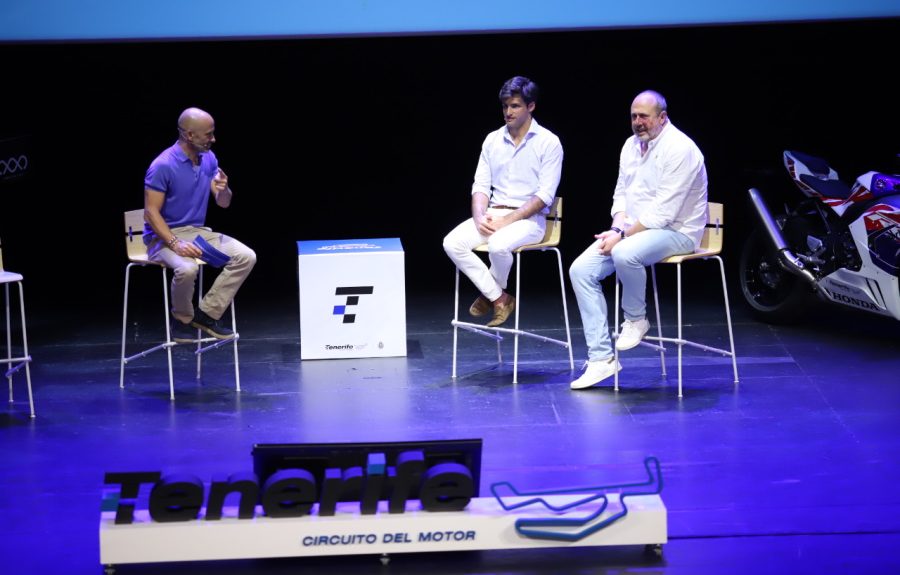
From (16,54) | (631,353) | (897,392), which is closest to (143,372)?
(631,353)

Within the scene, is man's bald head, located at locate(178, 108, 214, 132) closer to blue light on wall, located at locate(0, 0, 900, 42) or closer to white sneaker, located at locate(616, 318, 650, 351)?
blue light on wall, located at locate(0, 0, 900, 42)

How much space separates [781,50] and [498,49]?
71.7 inches

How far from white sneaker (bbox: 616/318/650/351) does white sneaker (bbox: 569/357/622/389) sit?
88 mm

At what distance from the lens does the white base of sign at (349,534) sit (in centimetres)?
381

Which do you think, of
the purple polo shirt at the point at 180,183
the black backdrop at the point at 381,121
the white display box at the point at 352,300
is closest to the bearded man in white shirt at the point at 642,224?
the white display box at the point at 352,300

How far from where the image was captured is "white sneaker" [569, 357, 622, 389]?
5859 mm

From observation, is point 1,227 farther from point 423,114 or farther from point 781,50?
point 781,50

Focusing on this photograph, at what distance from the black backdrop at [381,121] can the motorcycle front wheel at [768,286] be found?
53.5 inches

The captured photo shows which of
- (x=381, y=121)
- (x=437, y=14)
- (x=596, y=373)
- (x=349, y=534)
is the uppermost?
(x=437, y=14)

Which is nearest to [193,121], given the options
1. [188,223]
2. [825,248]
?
[188,223]

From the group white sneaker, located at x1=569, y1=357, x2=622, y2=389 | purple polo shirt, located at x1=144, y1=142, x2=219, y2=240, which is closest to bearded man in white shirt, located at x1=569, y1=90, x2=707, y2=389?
white sneaker, located at x1=569, y1=357, x2=622, y2=389

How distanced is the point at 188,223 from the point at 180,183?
0.23m

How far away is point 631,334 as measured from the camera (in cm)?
584

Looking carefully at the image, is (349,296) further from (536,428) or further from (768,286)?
(768,286)
